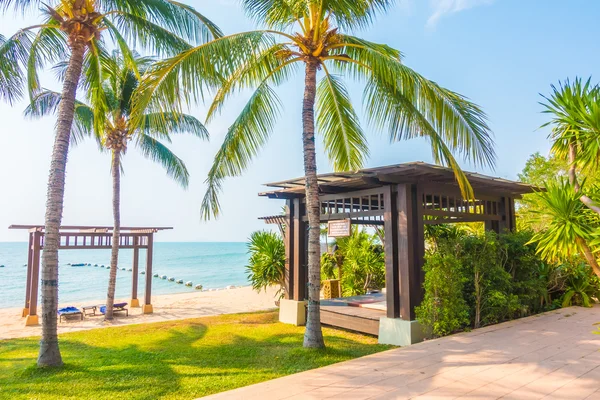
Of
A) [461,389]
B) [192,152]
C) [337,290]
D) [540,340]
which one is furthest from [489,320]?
[192,152]

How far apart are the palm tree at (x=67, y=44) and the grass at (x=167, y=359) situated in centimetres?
72

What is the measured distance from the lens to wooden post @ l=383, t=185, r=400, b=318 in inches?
237

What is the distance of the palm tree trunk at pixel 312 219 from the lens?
5270mm

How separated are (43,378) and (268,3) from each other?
19.7 ft

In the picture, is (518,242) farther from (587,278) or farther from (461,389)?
(461,389)

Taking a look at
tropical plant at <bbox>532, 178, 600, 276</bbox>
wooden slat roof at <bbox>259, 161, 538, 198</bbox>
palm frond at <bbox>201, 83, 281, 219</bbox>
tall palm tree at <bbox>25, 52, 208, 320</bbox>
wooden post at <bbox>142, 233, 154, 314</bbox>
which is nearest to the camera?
tropical plant at <bbox>532, 178, 600, 276</bbox>

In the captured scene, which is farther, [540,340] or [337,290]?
[337,290]

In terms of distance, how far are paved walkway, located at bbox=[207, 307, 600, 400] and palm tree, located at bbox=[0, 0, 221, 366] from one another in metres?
3.16

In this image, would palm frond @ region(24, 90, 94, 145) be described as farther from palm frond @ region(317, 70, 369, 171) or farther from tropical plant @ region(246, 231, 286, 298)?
palm frond @ region(317, 70, 369, 171)

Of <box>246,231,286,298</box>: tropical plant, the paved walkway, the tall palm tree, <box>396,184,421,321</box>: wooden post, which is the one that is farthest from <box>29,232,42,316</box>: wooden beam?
<box>396,184,421,321</box>: wooden post

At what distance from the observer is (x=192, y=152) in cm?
1369

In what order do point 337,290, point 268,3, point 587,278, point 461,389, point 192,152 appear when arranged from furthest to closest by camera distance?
point 192,152, point 337,290, point 587,278, point 268,3, point 461,389

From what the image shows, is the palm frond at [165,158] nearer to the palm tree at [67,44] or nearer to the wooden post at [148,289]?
the wooden post at [148,289]

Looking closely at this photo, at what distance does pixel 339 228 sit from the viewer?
6.59 m
